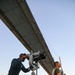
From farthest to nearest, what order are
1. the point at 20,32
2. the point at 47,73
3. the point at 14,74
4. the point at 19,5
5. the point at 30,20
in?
the point at 47,73 → the point at 20,32 → the point at 30,20 → the point at 19,5 → the point at 14,74

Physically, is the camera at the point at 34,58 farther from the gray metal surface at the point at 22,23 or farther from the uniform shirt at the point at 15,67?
the gray metal surface at the point at 22,23

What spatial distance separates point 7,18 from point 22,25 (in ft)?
2.87

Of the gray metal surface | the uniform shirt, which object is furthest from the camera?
the gray metal surface

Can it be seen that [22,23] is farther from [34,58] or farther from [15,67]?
[34,58]

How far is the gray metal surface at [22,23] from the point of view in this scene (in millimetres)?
6426

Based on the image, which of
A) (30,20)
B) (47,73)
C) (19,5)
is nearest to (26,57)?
(19,5)

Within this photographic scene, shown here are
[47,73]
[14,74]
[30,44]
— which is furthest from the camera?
[47,73]

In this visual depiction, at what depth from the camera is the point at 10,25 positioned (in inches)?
291

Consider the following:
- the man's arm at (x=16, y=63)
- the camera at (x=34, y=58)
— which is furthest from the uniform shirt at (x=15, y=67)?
the camera at (x=34, y=58)

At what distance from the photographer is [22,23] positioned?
7465 mm

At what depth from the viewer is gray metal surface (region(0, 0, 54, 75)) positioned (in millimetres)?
6426

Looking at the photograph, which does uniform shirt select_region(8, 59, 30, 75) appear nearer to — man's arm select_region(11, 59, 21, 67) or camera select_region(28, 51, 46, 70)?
man's arm select_region(11, 59, 21, 67)

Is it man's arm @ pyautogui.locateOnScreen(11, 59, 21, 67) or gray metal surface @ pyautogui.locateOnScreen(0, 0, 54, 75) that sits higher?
gray metal surface @ pyautogui.locateOnScreen(0, 0, 54, 75)

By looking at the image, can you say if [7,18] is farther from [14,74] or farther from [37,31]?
[14,74]
